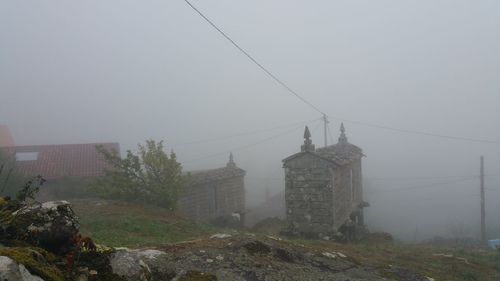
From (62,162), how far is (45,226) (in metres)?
30.0

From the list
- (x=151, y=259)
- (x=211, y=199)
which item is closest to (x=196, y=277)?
(x=151, y=259)

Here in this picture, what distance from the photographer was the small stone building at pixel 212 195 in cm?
2498

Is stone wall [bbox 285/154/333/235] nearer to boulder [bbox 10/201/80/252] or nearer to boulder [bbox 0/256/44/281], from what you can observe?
boulder [bbox 10/201/80/252]

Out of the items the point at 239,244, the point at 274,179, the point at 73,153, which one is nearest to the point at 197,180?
the point at 73,153

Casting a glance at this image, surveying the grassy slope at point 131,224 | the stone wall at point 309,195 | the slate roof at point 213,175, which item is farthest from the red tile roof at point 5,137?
the stone wall at point 309,195

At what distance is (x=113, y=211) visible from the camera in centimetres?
1727

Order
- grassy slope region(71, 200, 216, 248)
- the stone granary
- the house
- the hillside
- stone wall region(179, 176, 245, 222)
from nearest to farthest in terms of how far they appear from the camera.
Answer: the hillside, grassy slope region(71, 200, 216, 248), the stone granary, stone wall region(179, 176, 245, 222), the house

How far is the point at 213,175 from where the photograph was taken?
27.0 meters

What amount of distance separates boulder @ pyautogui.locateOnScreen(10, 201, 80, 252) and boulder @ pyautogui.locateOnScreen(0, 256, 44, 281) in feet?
3.97

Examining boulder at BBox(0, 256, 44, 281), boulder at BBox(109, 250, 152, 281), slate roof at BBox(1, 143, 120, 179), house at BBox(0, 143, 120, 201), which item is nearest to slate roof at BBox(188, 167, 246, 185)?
house at BBox(0, 143, 120, 201)

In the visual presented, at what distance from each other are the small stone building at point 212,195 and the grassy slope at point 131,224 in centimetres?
531

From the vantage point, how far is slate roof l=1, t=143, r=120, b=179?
97.6 feet

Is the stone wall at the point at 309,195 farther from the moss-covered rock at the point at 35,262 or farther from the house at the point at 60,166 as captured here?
the moss-covered rock at the point at 35,262

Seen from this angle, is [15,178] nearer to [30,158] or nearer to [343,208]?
[30,158]
